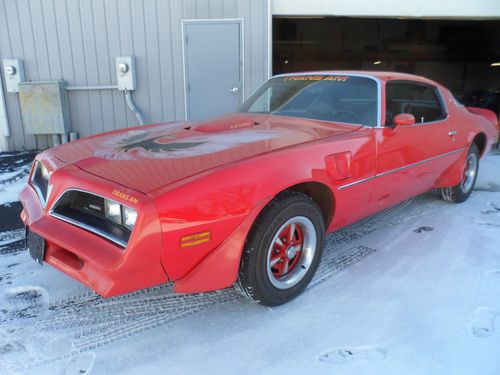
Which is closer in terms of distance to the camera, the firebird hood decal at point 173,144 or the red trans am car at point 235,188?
the red trans am car at point 235,188

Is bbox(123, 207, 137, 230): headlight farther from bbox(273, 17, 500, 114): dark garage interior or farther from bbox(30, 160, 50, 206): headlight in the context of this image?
bbox(273, 17, 500, 114): dark garage interior

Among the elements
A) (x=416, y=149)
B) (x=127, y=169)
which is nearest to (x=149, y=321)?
(x=127, y=169)

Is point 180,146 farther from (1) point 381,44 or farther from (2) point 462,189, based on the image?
(1) point 381,44

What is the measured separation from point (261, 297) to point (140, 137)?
4.82 ft

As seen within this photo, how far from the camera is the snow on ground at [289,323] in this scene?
6.23 feet

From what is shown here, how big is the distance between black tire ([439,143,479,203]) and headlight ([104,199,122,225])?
11.3 ft

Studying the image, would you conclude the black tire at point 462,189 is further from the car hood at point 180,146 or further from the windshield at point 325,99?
the car hood at point 180,146

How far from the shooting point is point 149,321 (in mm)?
2229

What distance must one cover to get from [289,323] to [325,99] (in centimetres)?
181

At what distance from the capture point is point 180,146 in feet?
8.18

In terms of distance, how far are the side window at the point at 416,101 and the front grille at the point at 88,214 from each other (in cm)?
231

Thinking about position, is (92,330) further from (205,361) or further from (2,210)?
(2,210)

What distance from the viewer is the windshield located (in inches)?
120

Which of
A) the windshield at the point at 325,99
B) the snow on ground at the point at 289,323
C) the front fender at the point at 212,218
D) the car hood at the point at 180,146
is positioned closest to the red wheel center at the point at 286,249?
the snow on ground at the point at 289,323
